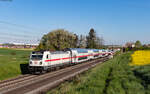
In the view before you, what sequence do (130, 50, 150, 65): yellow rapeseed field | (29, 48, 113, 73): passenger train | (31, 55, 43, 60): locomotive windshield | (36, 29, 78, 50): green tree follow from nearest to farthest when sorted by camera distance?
(29, 48, 113, 73): passenger train
(31, 55, 43, 60): locomotive windshield
(130, 50, 150, 65): yellow rapeseed field
(36, 29, 78, 50): green tree

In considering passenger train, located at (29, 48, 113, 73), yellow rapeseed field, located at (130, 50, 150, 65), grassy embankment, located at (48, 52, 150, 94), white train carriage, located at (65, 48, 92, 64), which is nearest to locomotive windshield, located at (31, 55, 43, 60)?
passenger train, located at (29, 48, 113, 73)

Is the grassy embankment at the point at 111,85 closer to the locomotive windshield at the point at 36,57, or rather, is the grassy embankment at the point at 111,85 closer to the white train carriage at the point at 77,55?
the locomotive windshield at the point at 36,57

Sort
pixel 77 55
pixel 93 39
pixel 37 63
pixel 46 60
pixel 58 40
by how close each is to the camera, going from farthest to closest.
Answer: pixel 93 39 → pixel 58 40 → pixel 77 55 → pixel 46 60 → pixel 37 63

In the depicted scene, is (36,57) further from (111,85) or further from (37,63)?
(111,85)

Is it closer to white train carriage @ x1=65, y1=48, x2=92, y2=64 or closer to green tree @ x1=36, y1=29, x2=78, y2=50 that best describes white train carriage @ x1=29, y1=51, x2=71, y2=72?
white train carriage @ x1=65, y1=48, x2=92, y2=64

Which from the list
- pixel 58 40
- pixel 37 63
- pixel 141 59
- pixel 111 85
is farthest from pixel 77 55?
pixel 111 85

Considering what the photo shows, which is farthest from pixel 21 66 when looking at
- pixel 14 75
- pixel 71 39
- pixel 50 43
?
pixel 71 39

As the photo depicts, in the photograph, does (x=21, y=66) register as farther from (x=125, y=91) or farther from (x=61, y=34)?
(x=61, y=34)

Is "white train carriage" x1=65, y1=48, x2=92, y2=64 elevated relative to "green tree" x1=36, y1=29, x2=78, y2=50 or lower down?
lower down

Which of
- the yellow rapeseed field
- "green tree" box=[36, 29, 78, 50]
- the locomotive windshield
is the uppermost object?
"green tree" box=[36, 29, 78, 50]

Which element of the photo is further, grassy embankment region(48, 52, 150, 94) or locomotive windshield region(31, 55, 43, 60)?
locomotive windshield region(31, 55, 43, 60)

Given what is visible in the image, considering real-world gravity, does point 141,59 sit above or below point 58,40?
below

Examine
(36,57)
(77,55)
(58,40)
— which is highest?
(58,40)

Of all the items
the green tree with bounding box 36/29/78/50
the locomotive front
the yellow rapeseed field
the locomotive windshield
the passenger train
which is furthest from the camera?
the green tree with bounding box 36/29/78/50
